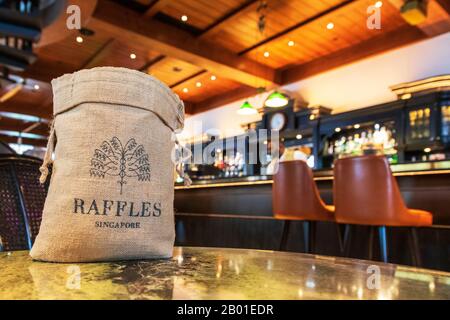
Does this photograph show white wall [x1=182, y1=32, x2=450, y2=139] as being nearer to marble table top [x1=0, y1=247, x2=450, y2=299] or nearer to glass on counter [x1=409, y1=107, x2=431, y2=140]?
glass on counter [x1=409, y1=107, x2=431, y2=140]

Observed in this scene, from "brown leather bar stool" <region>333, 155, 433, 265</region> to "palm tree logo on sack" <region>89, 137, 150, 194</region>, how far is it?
180 cm

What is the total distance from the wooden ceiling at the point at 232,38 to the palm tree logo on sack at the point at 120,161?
12.2 feet

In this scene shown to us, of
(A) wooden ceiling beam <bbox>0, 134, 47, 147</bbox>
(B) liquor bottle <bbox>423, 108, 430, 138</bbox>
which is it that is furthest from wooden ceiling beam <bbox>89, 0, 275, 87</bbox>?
(A) wooden ceiling beam <bbox>0, 134, 47, 147</bbox>

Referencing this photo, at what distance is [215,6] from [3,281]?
4846mm

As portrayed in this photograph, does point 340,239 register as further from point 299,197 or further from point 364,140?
point 364,140

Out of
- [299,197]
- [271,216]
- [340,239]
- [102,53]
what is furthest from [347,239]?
[102,53]

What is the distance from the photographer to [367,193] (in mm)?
2164

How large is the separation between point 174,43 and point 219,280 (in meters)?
5.33

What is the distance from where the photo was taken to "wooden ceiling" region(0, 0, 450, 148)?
4.75m

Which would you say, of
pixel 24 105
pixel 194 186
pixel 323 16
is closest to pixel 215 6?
pixel 323 16

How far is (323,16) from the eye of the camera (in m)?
4.87

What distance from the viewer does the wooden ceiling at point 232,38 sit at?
4746 mm
